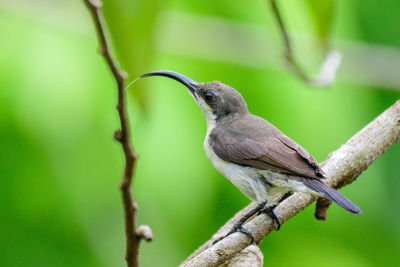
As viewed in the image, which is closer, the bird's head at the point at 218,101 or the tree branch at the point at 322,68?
the tree branch at the point at 322,68

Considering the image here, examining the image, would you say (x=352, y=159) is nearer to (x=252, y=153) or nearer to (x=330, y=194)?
(x=330, y=194)

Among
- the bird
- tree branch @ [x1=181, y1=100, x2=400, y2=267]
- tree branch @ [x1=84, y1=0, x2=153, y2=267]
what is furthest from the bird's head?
tree branch @ [x1=84, y1=0, x2=153, y2=267]

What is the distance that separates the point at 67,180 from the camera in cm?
328

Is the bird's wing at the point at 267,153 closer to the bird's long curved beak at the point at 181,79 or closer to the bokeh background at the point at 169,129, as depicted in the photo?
the bokeh background at the point at 169,129

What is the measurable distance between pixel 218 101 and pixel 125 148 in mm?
2290

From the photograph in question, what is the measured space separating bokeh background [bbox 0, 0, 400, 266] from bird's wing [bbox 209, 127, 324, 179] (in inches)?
4.4

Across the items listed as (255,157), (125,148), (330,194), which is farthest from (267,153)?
(125,148)

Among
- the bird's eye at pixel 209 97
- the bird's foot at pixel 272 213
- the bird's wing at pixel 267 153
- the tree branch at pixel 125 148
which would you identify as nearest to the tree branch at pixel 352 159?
the bird's foot at pixel 272 213

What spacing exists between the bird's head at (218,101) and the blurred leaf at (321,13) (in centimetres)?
183

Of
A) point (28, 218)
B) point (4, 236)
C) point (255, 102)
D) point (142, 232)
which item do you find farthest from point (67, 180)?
point (142, 232)

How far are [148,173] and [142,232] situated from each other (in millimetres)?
Answer: 1519

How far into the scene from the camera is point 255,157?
3.41m

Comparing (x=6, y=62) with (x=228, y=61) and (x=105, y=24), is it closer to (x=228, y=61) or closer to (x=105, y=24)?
(x=228, y=61)

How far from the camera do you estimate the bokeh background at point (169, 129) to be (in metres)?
3.17
